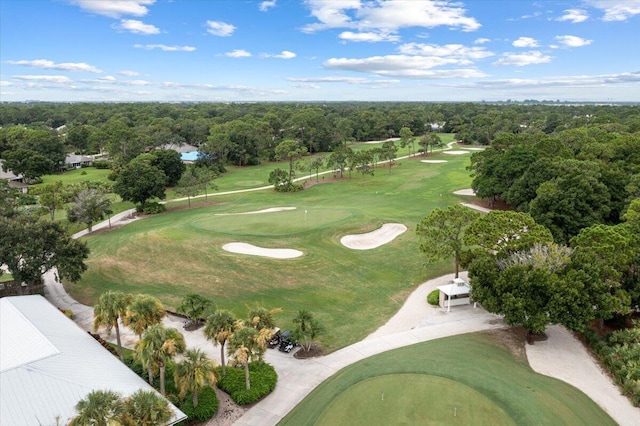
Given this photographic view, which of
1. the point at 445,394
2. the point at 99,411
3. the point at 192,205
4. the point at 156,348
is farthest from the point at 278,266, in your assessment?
the point at 192,205

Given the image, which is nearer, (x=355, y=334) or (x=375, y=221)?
(x=355, y=334)

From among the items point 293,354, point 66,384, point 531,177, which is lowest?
point 293,354

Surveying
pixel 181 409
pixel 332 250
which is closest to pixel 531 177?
pixel 332 250

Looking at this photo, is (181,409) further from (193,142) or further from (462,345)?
(193,142)

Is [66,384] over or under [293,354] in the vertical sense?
over

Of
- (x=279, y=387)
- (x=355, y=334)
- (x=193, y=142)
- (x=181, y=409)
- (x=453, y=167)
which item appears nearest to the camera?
(x=181, y=409)

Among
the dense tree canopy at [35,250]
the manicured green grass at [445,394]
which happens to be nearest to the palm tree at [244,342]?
the manicured green grass at [445,394]

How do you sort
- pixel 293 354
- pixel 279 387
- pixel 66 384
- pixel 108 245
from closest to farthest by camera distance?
pixel 66 384
pixel 279 387
pixel 293 354
pixel 108 245
